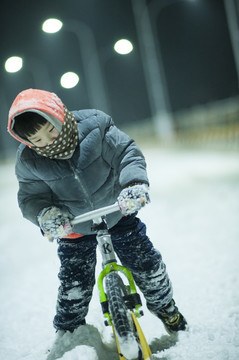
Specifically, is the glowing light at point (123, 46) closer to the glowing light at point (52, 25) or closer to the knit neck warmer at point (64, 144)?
the glowing light at point (52, 25)

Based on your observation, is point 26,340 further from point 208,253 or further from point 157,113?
point 157,113

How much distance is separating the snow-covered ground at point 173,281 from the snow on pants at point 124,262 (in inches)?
10.2

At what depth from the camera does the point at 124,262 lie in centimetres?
271

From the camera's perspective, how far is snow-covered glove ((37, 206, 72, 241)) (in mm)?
2230

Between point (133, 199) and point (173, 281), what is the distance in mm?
1833

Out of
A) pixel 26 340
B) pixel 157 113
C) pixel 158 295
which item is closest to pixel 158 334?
pixel 158 295

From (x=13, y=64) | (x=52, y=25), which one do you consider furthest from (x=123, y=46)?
(x=52, y=25)

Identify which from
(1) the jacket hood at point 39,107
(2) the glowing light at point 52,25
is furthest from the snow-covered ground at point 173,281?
(2) the glowing light at point 52,25

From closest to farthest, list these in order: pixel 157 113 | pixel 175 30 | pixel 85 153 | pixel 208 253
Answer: pixel 85 153 < pixel 208 253 < pixel 157 113 < pixel 175 30

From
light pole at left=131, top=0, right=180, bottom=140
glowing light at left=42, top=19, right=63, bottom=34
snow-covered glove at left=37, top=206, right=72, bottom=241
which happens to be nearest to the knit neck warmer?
snow-covered glove at left=37, top=206, right=72, bottom=241

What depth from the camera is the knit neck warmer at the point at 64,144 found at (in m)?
2.34

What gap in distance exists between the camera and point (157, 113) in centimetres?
1981

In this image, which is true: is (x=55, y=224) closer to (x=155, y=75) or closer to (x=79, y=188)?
(x=79, y=188)

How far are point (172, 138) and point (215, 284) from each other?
17.4 metres
